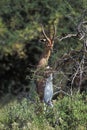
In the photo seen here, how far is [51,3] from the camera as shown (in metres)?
8.10

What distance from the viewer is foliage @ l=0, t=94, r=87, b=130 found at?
15.2 feet

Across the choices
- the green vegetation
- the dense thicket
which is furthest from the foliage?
the dense thicket

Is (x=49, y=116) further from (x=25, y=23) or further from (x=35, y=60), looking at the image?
(x=35, y=60)

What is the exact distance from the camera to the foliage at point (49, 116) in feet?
15.2

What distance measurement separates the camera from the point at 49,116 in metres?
4.77

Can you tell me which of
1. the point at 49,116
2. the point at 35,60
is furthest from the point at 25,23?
the point at 49,116

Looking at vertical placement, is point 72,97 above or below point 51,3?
below

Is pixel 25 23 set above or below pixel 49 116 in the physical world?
above

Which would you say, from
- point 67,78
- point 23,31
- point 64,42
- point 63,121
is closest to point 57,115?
point 63,121

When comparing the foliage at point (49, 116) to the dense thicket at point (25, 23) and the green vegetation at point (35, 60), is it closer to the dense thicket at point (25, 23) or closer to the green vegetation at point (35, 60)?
the green vegetation at point (35, 60)

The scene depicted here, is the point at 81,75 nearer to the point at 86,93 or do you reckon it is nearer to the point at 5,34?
the point at 86,93

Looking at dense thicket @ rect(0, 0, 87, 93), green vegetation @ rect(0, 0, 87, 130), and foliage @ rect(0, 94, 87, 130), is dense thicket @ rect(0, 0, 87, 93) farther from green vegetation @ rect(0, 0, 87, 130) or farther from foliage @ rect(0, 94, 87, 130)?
foliage @ rect(0, 94, 87, 130)

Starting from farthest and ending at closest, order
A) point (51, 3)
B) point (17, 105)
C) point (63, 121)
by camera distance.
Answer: point (51, 3) → point (17, 105) → point (63, 121)

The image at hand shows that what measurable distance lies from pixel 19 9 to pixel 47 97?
409 centimetres
